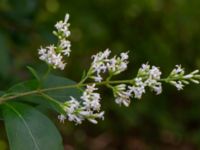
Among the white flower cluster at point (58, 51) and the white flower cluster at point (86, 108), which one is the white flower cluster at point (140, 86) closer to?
the white flower cluster at point (86, 108)

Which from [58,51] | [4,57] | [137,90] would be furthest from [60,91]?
[4,57]

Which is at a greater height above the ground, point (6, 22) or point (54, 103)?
point (6, 22)

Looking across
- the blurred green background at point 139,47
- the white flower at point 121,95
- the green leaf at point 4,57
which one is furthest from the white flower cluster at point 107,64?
the blurred green background at point 139,47

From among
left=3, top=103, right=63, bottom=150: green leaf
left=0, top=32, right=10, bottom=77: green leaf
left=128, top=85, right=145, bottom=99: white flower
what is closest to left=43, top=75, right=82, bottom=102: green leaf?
left=3, top=103, right=63, bottom=150: green leaf

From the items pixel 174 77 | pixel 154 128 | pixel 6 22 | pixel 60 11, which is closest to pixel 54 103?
pixel 174 77

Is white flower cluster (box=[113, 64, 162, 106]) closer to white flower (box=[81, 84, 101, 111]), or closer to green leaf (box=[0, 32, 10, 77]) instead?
white flower (box=[81, 84, 101, 111])

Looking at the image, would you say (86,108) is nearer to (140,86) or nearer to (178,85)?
(140,86)

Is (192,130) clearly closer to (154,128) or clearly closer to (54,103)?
(154,128)
